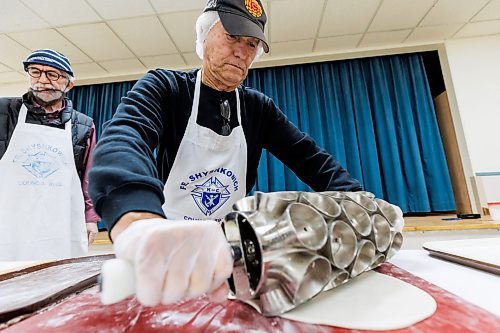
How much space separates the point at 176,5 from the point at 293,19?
3.02ft

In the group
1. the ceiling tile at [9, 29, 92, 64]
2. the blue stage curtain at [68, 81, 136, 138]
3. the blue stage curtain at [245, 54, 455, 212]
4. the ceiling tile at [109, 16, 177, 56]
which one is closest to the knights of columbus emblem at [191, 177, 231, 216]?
the blue stage curtain at [245, 54, 455, 212]

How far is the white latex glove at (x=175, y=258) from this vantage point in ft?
0.91

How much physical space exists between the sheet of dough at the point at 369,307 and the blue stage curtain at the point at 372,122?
2.16m

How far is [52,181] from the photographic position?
53.4 inches

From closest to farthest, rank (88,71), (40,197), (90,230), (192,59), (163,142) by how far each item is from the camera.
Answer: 1. (163,142)
2. (40,197)
3. (90,230)
4. (192,59)
5. (88,71)

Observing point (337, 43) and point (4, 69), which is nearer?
point (337, 43)

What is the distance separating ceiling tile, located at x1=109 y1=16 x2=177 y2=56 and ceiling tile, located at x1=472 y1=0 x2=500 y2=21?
2.60 meters

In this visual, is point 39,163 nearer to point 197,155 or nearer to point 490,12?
point 197,155

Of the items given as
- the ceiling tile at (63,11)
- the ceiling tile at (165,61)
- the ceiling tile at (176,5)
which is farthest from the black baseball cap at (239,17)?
the ceiling tile at (165,61)

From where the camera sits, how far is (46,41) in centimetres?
241

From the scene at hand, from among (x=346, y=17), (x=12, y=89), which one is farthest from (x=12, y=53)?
(x=346, y=17)

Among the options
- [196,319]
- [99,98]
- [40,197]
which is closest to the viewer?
[196,319]

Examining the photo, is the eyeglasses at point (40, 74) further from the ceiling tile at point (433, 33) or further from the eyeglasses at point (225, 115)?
the ceiling tile at point (433, 33)

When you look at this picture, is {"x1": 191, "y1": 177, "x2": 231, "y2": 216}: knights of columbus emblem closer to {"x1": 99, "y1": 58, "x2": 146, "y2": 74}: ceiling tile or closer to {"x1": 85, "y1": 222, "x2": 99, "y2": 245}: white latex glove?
{"x1": 85, "y1": 222, "x2": 99, "y2": 245}: white latex glove
